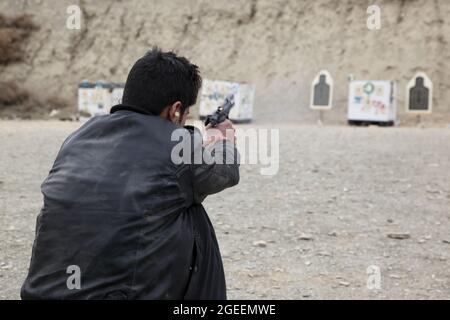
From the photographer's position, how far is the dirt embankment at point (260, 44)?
14.9 m

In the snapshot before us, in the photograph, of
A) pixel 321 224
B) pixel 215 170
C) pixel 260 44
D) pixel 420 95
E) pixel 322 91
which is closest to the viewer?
pixel 215 170

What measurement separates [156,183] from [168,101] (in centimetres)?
21

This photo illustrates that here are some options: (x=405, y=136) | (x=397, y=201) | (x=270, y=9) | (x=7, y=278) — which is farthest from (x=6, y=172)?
(x=270, y=9)

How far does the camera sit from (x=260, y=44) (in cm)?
1628

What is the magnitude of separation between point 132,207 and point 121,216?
3cm

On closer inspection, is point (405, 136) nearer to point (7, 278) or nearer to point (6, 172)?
point (6, 172)

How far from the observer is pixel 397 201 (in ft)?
14.7

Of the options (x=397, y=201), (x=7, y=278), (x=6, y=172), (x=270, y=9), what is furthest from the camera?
(x=270, y=9)

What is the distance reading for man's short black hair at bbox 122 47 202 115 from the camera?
4.19 ft
